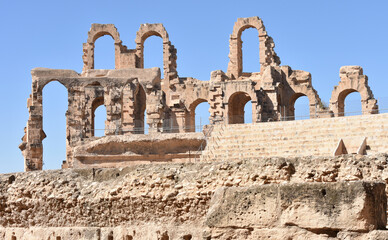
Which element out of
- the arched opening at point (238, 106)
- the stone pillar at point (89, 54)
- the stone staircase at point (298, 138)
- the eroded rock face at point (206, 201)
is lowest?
the eroded rock face at point (206, 201)

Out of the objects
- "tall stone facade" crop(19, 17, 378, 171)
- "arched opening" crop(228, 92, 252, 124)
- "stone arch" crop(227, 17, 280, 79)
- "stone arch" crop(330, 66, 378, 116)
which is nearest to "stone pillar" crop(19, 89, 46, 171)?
"tall stone facade" crop(19, 17, 378, 171)

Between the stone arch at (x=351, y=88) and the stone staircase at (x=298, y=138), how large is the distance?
30.3 ft

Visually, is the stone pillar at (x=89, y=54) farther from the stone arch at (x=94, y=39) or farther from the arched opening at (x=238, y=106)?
the arched opening at (x=238, y=106)

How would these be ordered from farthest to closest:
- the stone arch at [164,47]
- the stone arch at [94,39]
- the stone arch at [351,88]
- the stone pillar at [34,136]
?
the stone arch at [94,39]
the stone arch at [164,47]
the stone arch at [351,88]
the stone pillar at [34,136]

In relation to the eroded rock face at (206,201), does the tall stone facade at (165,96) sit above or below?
above

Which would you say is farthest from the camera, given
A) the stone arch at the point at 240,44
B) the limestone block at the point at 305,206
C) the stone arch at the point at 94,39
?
the stone arch at the point at 94,39

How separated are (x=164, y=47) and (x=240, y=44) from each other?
13.6ft

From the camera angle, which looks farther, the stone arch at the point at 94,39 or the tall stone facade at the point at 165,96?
the stone arch at the point at 94,39

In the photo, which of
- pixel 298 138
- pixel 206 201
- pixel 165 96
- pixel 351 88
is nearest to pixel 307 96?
pixel 351 88

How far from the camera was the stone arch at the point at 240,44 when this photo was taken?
34.2 m

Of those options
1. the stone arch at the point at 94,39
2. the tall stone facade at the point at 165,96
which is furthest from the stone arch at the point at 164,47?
the stone arch at the point at 94,39

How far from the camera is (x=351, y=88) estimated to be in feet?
99.8

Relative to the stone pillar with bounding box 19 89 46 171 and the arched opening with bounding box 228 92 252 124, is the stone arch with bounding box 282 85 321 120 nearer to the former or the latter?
the arched opening with bounding box 228 92 252 124

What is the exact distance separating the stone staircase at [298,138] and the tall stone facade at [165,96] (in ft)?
12.1
